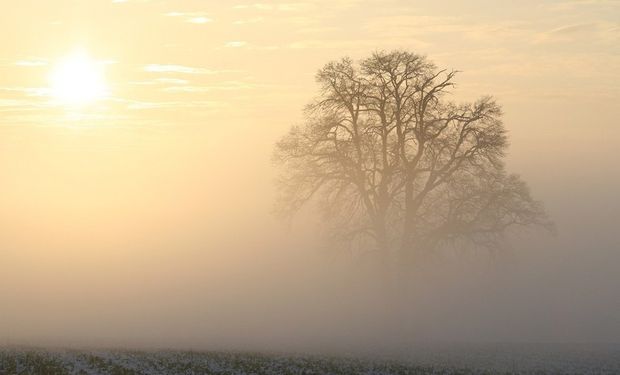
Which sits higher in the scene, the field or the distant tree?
the distant tree

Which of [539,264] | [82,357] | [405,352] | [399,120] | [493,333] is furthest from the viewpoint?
[539,264]

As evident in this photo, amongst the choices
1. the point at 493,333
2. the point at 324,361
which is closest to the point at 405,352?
the point at 324,361

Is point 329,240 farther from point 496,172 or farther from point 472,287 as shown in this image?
point 472,287

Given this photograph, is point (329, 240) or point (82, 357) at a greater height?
point (329, 240)

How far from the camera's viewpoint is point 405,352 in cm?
4222

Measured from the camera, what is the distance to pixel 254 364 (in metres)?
31.0

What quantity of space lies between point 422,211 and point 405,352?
500 inches

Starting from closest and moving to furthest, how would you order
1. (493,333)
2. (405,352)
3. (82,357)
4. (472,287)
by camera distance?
(82,357) < (405,352) < (493,333) < (472,287)

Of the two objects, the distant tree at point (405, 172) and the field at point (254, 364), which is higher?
the distant tree at point (405, 172)

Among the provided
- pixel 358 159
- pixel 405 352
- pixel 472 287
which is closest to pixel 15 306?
pixel 472 287

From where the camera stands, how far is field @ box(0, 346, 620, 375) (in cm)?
2877

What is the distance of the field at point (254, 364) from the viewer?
28.8 metres

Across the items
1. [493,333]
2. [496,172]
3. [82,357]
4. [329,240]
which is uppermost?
[496,172]

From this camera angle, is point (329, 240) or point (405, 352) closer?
point (405, 352)
